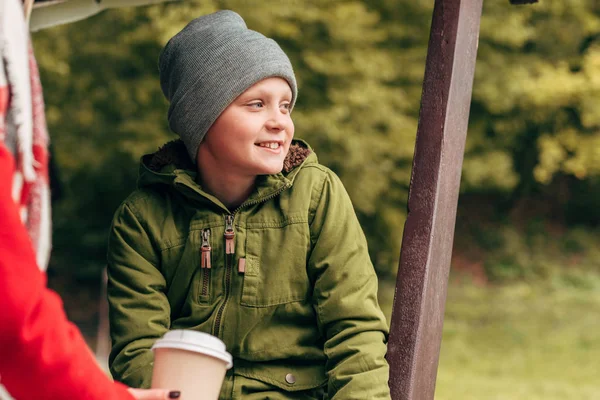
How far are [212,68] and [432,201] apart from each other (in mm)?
797

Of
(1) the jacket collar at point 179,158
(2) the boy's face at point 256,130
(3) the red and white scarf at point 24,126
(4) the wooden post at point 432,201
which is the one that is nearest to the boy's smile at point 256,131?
(2) the boy's face at point 256,130

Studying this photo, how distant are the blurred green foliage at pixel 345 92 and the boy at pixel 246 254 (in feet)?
16.0

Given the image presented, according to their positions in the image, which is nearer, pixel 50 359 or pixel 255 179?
pixel 50 359

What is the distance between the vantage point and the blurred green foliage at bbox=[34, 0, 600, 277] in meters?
8.23

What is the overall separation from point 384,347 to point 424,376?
1.19 ft

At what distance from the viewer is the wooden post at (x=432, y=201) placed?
8.77 ft

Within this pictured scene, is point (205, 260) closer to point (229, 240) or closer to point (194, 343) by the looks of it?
point (229, 240)

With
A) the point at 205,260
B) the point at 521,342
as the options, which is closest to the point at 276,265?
the point at 205,260

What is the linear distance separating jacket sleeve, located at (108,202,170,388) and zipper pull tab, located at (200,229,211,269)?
0.49 feet

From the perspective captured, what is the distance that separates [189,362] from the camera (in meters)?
1.68

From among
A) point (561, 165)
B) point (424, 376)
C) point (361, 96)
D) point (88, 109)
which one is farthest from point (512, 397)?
point (424, 376)

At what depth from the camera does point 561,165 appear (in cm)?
1298

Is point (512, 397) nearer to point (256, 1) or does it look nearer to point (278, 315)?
point (256, 1)

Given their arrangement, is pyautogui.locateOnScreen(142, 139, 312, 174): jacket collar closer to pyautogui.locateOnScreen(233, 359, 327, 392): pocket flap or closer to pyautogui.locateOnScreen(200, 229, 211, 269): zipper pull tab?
pyautogui.locateOnScreen(200, 229, 211, 269): zipper pull tab
